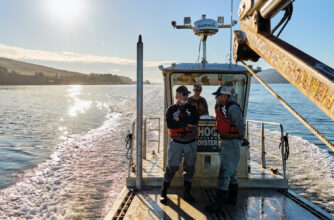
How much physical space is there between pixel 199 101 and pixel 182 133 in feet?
4.04

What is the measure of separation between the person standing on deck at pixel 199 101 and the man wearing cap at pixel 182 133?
964 millimetres

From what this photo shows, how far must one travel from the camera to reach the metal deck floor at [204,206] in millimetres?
3869

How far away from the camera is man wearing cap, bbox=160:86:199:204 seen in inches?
160

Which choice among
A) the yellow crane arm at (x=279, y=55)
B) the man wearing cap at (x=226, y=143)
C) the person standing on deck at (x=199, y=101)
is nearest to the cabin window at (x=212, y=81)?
the person standing on deck at (x=199, y=101)

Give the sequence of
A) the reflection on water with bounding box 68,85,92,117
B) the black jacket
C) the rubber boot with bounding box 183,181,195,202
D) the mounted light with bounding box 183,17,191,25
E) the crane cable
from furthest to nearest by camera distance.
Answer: the reflection on water with bounding box 68,85,92,117 → the mounted light with bounding box 183,17,191,25 → the rubber boot with bounding box 183,181,195,202 → the black jacket → the crane cable

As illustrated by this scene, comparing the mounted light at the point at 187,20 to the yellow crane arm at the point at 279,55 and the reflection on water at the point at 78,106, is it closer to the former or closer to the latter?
the yellow crane arm at the point at 279,55

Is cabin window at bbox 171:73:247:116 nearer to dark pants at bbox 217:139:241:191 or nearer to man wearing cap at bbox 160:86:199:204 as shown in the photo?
man wearing cap at bbox 160:86:199:204

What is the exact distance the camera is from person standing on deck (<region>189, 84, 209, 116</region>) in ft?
16.8

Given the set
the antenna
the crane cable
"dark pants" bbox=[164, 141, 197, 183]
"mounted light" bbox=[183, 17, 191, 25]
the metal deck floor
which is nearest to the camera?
the crane cable

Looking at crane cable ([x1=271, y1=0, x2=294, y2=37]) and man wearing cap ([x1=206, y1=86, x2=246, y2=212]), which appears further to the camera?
man wearing cap ([x1=206, y1=86, x2=246, y2=212])

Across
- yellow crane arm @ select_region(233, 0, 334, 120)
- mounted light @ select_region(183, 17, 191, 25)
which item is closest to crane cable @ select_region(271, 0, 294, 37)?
yellow crane arm @ select_region(233, 0, 334, 120)

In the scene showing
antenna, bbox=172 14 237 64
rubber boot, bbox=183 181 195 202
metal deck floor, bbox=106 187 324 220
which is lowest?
metal deck floor, bbox=106 187 324 220

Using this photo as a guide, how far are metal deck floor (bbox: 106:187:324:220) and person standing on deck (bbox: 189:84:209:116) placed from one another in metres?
1.54

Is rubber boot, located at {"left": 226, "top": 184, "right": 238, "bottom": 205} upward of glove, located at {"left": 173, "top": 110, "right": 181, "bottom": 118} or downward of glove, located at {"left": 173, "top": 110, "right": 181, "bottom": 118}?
downward
